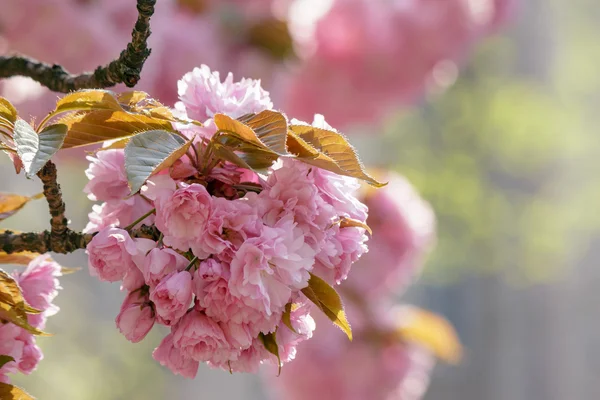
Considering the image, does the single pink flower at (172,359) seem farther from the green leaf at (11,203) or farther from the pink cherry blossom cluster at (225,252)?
the green leaf at (11,203)

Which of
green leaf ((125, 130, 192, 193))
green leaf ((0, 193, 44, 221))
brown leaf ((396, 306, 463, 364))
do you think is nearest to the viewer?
green leaf ((125, 130, 192, 193))

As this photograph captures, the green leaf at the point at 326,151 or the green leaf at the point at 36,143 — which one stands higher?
the green leaf at the point at 326,151

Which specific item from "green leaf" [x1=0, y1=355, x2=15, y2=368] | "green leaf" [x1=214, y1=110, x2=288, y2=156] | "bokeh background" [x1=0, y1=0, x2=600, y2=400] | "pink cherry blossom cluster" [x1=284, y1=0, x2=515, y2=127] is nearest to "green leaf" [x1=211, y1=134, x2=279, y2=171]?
"green leaf" [x1=214, y1=110, x2=288, y2=156]

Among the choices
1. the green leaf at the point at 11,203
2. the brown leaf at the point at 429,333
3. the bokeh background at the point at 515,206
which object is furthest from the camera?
the bokeh background at the point at 515,206

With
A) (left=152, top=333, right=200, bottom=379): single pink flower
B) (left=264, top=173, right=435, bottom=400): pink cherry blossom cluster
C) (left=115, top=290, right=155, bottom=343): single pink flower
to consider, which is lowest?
(left=152, top=333, right=200, bottom=379): single pink flower

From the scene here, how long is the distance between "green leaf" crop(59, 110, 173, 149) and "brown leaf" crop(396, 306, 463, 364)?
70cm

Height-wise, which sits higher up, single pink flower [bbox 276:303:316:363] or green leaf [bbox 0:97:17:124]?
green leaf [bbox 0:97:17:124]

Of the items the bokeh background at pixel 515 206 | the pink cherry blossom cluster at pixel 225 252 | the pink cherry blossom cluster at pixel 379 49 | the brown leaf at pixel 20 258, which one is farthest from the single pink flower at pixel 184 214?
the bokeh background at pixel 515 206

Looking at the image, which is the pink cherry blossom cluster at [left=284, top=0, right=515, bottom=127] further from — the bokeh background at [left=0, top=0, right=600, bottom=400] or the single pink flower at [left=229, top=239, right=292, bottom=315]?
the bokeh background at [left=0, top=0, right=600, bottom=400]

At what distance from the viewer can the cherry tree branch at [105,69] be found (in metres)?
0.30

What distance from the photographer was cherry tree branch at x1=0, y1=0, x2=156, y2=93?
0.99 feet

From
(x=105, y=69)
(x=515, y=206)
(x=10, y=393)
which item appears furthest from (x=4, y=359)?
(x=515, y=206)

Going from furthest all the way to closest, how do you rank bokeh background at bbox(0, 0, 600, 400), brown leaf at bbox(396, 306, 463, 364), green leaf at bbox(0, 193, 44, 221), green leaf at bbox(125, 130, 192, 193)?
1. bokeh background at bbox(0, 0, 600, 400)
2. brown leaf at bbox(396, 306, 463, 364)
3. green leaf at bbox(0, 193, 44, 221)
4. green leaf at bbox(125, 130, 192, 193)

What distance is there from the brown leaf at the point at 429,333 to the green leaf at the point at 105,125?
2.30ft
